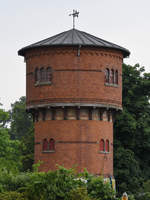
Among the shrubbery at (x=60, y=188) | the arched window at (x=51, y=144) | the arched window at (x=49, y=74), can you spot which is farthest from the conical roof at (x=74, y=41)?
the shrubbery at (x=60, y=188)

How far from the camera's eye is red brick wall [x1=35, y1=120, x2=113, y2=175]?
43.2 metres

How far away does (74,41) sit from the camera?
4388 cm

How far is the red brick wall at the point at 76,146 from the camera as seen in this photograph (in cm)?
4325

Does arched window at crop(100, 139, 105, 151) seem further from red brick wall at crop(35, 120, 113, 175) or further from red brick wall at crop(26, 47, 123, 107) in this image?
red brick wall at crop(26, 47, 123, 107)

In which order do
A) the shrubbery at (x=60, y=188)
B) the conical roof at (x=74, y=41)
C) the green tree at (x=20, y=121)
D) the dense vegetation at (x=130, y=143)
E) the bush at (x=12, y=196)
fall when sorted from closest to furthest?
the shrubbery at (x=60, y=188), the bush at (x=12, y=196), the conical roof at (x=74, y=41), the dense vegetation at (x=130, y=143), the green tree at (x=20, y=121)

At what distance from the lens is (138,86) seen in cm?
5462

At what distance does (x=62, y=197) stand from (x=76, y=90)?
550 inches

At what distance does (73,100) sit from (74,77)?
1412mm

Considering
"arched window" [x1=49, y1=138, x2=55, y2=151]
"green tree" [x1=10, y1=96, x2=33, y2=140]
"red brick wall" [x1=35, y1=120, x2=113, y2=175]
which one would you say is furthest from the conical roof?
"green tree" [x1=10, y1=96, x2=33, y2=140]

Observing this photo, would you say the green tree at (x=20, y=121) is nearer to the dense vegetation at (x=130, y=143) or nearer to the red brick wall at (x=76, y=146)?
the dense vegetation at (x=130, y=143)

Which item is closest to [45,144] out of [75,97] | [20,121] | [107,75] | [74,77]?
[75,97]

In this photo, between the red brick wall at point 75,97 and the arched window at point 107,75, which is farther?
the arched window at point 107,75

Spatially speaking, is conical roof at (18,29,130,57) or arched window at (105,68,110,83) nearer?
conical roof at (18,29,130,57)

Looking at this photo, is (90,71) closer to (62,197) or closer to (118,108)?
(118,108)
